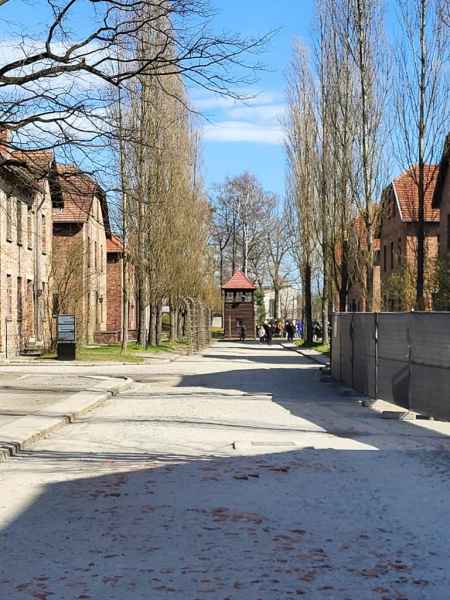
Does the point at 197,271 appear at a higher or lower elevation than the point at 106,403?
higher

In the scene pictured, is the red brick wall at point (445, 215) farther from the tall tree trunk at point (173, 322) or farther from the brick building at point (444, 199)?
the tall tree trunk at point (173, 322)

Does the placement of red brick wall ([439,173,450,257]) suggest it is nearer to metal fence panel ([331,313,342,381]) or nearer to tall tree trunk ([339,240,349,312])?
tall tree trunk ([339,240,349,312])

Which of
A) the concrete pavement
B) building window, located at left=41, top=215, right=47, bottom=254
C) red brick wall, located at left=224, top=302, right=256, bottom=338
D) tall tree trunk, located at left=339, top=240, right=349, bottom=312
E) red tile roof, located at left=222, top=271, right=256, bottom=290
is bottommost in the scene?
the concrete pavement

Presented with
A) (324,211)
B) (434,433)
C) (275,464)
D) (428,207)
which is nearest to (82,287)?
(324,211)

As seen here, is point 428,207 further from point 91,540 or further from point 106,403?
point 91,540

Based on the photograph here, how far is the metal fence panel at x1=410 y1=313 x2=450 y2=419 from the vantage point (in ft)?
47.6

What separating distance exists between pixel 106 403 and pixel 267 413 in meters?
4.18

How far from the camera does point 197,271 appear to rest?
53125mm

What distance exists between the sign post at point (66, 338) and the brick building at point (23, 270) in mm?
1975

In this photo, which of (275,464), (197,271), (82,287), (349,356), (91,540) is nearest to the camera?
(91,540)

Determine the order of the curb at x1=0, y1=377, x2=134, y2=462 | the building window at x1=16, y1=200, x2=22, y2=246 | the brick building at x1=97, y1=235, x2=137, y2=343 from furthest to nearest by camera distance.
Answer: the brick building at x1=97, y1=235, x2=137, y2=343 → the building window at x1=16, y1=200, x2=22, y2=246 → the curb at x1=0, y1=377, x2=134, y2=462

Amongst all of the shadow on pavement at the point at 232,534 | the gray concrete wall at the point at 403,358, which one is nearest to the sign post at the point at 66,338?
the gray concrete wall at the point at 403,358

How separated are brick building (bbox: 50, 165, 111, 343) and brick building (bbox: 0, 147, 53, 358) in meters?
0.99

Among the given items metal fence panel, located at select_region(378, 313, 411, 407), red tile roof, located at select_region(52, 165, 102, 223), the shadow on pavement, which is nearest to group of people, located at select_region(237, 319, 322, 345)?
metal fence panel, located at select_region(378, 313, 411, 407)
